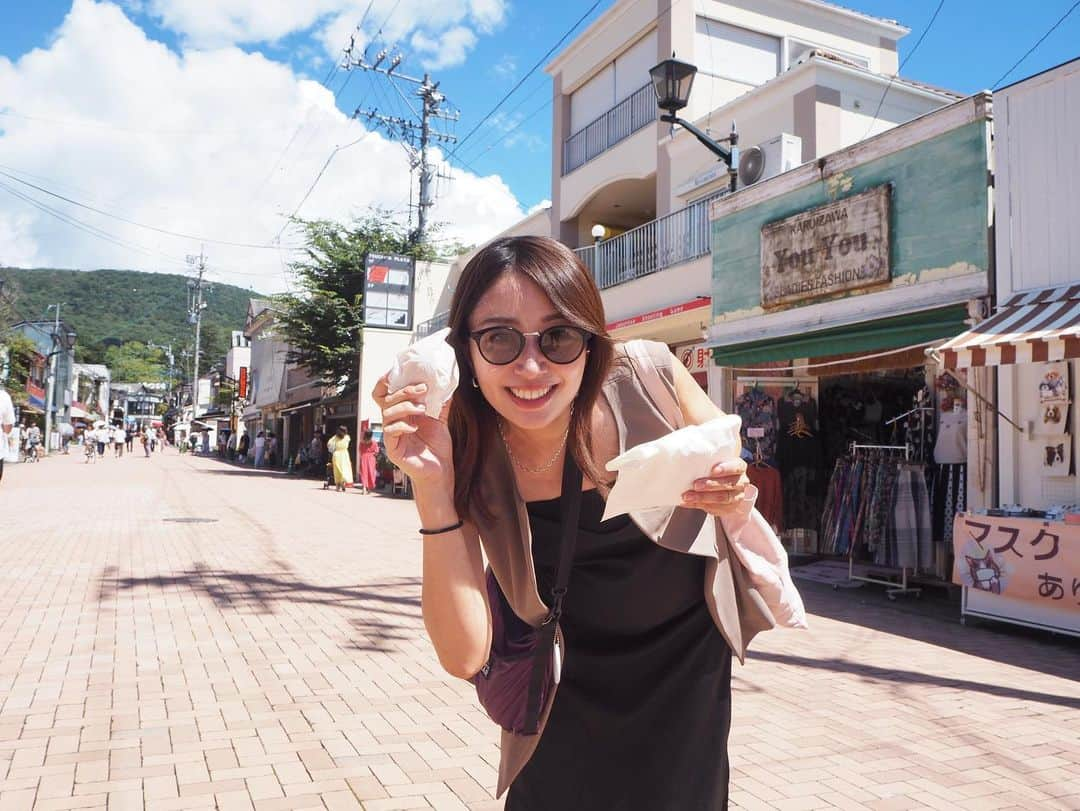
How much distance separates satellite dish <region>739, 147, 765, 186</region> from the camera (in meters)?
12.3

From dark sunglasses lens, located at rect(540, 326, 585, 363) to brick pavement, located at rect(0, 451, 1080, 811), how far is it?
7.67ft

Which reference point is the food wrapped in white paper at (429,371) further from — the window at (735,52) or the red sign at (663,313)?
the window at (735,52)

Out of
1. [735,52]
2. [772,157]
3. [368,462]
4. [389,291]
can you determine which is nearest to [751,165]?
[772,157]

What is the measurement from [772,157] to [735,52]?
23.6 ft

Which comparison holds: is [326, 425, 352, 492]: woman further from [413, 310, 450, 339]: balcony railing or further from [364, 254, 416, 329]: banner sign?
[413, 310, 450, 339]: balcony railing

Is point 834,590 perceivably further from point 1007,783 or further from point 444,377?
point 444,377

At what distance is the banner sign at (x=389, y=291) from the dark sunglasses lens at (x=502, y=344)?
25.5m

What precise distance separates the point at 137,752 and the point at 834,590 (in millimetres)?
7254

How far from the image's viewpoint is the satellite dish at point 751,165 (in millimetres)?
12281

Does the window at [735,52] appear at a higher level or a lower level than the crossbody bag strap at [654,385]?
higher

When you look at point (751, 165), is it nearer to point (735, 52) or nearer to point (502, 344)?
point (735, 52)

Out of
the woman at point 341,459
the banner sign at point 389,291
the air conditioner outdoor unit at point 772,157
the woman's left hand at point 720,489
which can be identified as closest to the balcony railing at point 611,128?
the air conditioner outdoor unit at point 772,157

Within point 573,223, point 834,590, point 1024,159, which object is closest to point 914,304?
point 1024,159

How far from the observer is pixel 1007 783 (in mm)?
3623
